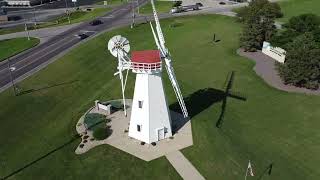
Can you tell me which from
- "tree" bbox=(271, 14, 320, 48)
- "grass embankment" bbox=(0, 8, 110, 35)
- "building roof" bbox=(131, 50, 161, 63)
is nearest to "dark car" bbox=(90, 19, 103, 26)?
"grass embankment" bbox=(0, 8, 110, 35)

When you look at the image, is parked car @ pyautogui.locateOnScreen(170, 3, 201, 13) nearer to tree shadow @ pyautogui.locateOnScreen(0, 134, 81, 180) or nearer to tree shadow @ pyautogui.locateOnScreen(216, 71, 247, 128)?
tree shadow @ pyautogui.locateOnScreen(216, 71, 247, 128)

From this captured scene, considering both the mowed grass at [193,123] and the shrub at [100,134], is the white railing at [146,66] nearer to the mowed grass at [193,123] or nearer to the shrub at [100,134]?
the shrub at [100,134]

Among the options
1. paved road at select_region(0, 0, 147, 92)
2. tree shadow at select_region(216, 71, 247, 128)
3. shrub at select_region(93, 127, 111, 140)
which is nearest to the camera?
shrub at select_region(93, 127, 111, 140)

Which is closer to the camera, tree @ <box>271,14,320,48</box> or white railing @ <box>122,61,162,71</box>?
white railing @ <box>122,61,162,71</box>

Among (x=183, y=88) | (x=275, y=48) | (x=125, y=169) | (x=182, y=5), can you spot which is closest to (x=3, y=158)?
(x=125, y=169)

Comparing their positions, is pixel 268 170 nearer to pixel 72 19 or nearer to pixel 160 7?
pixel 72 19
